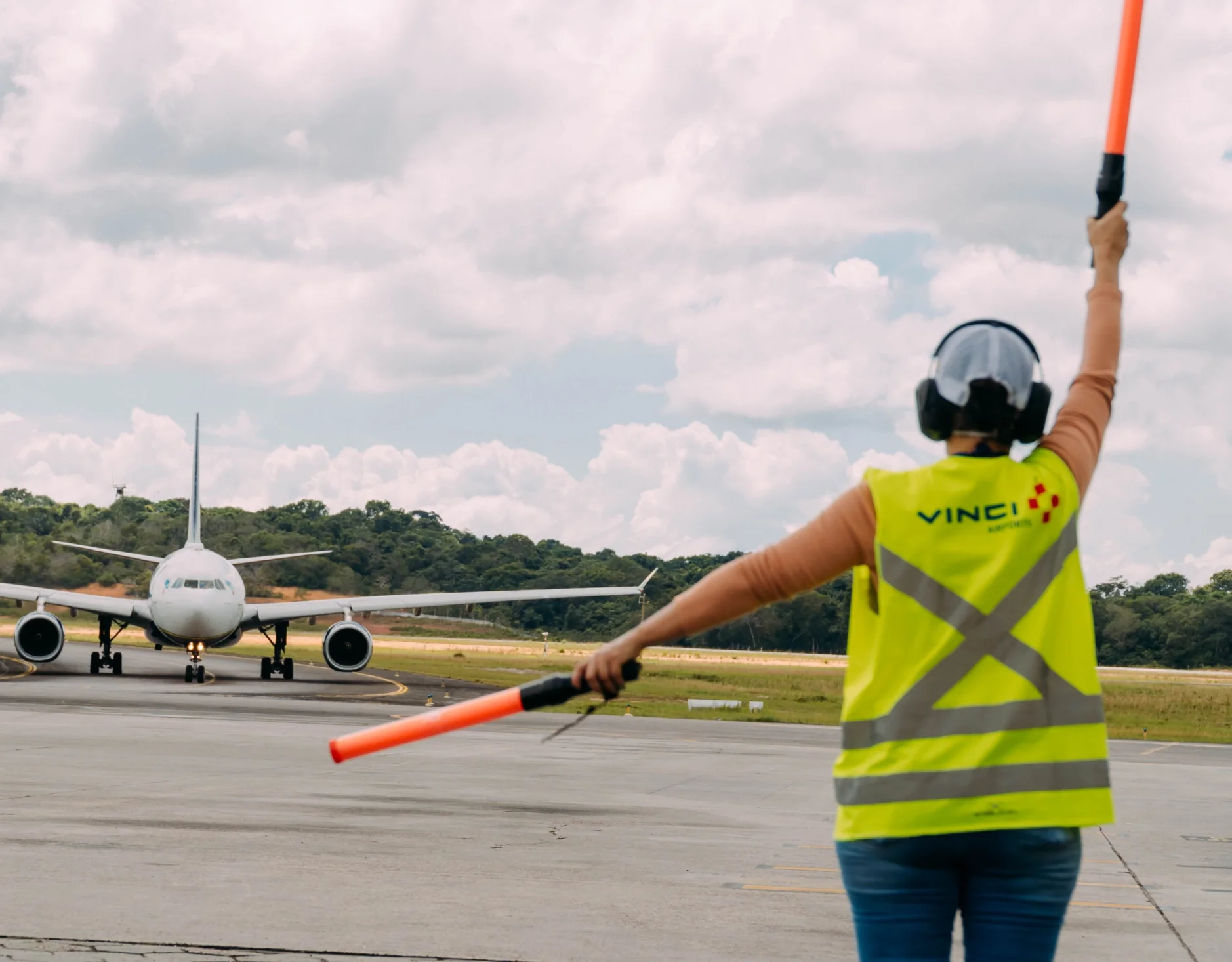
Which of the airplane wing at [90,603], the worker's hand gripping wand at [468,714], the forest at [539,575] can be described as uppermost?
the forest at [539,575]

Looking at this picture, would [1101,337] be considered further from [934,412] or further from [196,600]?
[196,600]

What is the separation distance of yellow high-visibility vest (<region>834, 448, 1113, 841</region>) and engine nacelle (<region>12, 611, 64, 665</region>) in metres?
37.8

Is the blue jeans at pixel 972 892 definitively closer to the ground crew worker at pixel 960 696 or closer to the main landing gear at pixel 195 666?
the ground crew worker at pixel 960 696

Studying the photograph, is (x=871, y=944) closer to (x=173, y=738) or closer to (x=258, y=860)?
(x=258, y=860)

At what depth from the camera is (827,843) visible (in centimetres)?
1227

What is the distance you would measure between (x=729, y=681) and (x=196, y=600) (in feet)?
82.6

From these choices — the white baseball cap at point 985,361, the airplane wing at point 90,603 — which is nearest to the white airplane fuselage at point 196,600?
the airplane wing at point 90,603

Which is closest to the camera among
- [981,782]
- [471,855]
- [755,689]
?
[981,782]

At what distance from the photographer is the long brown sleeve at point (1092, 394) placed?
3.62 metres

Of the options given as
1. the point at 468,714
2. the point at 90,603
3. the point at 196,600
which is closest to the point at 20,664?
the point at 90,603

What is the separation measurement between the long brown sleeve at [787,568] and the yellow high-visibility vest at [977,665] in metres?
0.05

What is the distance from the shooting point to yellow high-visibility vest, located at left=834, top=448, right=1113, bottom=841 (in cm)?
335

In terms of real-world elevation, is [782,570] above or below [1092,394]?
below

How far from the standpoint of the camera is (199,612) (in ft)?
124
